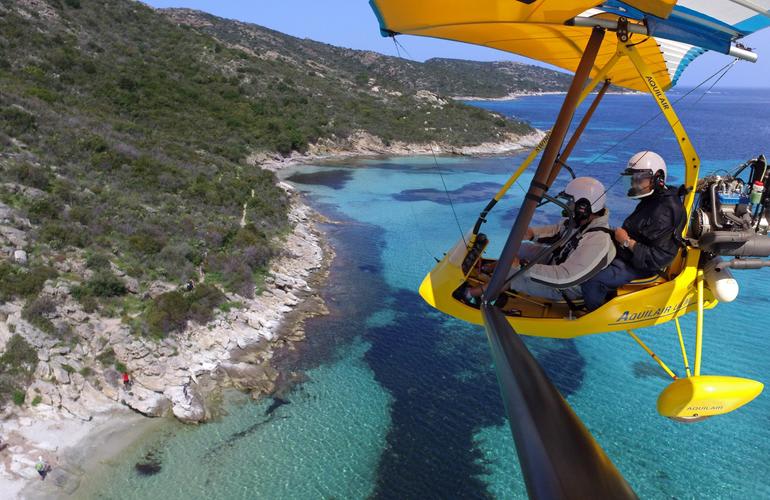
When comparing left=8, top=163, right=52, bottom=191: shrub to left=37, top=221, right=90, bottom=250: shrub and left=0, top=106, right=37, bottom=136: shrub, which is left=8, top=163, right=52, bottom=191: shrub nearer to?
left=37, top=221, right=90, bottom=250: shrub

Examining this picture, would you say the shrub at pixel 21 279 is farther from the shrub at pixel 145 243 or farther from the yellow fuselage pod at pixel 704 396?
the yellow fuselage pod at pixel 704 396

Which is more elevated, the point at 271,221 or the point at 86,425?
the point at 271,221

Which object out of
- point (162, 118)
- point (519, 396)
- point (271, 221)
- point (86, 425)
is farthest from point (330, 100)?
point (519, 396)

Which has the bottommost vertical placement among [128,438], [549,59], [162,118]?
[128,438]

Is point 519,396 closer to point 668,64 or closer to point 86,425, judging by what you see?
point 668,64

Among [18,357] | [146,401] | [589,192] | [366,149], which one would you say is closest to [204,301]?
[146,401]

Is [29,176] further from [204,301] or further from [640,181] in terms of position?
[640,181]

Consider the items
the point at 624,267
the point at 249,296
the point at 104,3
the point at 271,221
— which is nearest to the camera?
the point at 624,267
